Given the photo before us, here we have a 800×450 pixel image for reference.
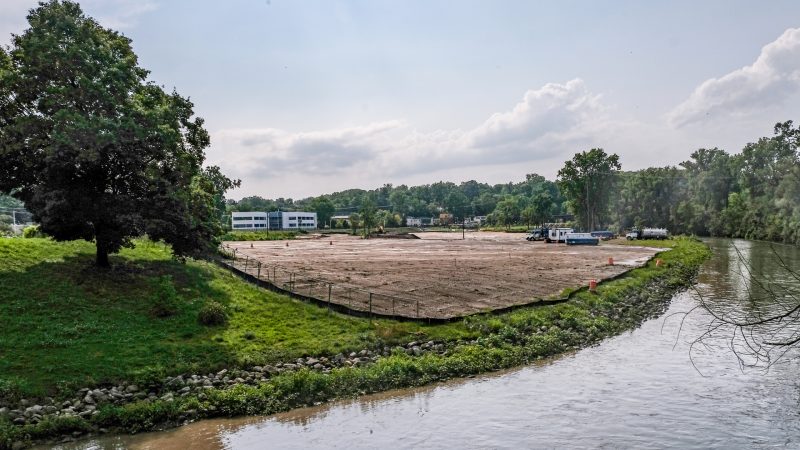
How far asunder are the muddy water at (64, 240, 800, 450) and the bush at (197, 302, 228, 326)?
26.4 feet

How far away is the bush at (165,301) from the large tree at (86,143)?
3.04m

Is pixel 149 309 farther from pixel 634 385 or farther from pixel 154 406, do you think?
pixel 634 385

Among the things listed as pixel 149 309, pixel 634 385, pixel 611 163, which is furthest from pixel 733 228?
pixel 149 309

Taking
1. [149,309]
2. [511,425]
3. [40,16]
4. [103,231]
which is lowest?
[511,425]

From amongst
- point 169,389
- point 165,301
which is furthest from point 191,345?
point 165,301

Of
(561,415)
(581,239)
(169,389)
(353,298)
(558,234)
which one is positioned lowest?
(561,415)

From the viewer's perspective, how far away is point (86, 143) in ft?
84.4

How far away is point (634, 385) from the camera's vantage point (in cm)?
2158

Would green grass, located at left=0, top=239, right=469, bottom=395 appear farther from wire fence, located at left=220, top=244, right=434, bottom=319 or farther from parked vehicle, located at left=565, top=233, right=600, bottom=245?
parked vehicle, located at left=565, top=233, right=600, bottom=245

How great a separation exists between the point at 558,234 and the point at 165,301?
88.2 meters

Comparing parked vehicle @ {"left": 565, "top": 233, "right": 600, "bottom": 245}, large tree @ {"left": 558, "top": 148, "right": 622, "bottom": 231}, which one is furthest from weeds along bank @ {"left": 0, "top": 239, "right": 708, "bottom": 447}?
large tree @ {"left": 558, "top": 148, "right": 622, "bottom": 231}

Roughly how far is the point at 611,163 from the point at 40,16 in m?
142

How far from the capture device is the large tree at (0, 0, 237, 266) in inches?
1048

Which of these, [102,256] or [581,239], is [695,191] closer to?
[581,239]
